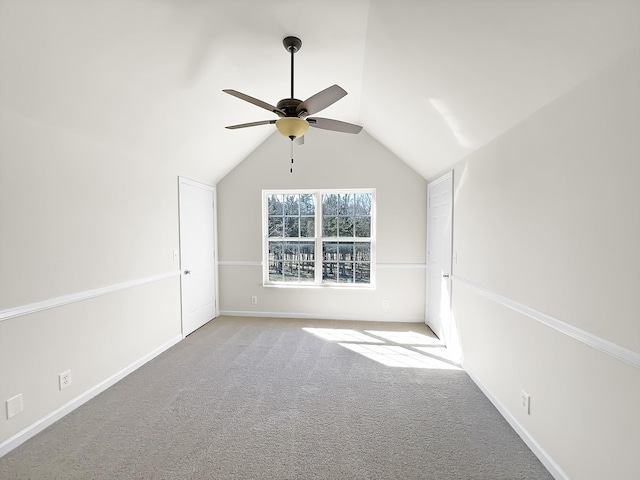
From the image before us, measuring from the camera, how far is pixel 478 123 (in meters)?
2.54

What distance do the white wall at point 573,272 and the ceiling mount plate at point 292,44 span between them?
170 centimetres

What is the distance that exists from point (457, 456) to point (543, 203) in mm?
1609

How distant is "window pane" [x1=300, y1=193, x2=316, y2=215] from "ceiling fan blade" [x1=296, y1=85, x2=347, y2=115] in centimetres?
270

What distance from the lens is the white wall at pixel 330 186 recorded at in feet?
15.4

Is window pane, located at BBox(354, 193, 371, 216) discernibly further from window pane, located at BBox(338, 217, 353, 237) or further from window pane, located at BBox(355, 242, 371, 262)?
window pane, located at BBox(355, 242, 371, 262)

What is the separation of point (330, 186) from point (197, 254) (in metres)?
2.09

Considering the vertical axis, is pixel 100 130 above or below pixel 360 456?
above

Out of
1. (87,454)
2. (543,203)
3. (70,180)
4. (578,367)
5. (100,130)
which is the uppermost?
(100,130)

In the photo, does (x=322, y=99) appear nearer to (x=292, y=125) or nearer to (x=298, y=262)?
(x=292, y=125)

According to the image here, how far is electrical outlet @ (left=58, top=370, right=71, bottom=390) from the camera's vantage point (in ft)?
7.95

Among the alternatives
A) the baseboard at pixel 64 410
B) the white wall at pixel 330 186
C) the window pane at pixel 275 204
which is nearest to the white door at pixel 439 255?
the white wall at pixel 330 186

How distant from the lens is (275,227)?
506 centimetres

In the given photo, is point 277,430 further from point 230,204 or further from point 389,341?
point 230,204

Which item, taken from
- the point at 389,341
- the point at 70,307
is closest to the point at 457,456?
the point at 389,341
